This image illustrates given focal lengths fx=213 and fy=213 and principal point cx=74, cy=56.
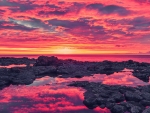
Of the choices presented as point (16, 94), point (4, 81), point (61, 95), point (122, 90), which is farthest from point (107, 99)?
point (4, 81)

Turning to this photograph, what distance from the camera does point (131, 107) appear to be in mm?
22000

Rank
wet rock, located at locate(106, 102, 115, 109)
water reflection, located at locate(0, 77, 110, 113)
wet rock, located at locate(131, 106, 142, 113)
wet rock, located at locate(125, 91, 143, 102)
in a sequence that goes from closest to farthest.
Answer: wet rock, located at locate(131, 106, 142, 113), wet rock, located at locate(106, 102, 115, 109), water reflection, located at locate(0, 77, 110, 113), wet rock, located at locate(125, 91, 143, 102)

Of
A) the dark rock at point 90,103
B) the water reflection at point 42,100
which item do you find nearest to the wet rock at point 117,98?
the dark rock at point 90,103

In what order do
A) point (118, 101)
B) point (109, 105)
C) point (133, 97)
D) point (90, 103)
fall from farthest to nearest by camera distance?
1. point (118, 101)
2. point (133, 97)
3. point (90, 103)
4. point (109, 105)

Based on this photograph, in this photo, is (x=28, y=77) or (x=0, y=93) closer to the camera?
(x=0, y=93)

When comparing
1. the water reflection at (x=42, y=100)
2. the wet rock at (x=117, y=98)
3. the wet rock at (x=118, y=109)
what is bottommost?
the water reflection at (x=42, y=100)

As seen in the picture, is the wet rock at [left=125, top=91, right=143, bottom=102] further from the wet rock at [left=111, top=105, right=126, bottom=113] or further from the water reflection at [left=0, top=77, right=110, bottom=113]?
the water reflection at [left=0, top=77, right=110, bottom=113]

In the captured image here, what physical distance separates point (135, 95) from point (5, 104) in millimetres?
15975

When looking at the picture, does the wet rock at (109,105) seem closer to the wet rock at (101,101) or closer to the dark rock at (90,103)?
the wet rock at (101,101)

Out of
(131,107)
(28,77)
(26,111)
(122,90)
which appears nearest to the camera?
(131,107)

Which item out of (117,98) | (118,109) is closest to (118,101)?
(117,98)

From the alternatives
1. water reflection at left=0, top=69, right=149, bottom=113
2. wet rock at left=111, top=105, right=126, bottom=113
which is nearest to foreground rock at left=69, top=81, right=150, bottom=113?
wet rock at left=111, top=105, right=126, bottom=113

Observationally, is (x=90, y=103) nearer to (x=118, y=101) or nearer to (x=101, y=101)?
→ (x=101, y=101)

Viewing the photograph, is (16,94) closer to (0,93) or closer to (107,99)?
(0,93)
